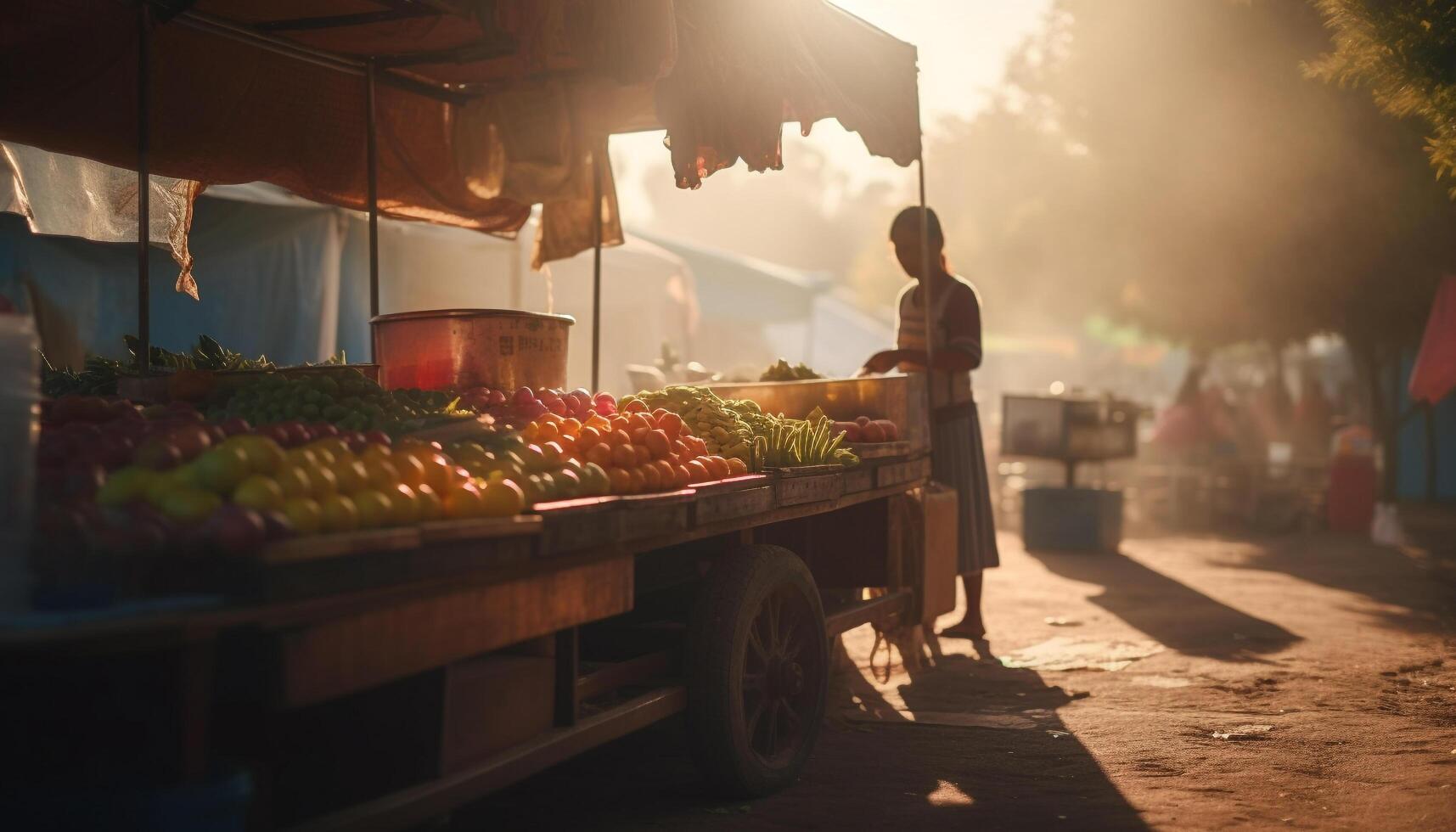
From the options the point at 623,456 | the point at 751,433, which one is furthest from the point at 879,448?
the point at 623,456

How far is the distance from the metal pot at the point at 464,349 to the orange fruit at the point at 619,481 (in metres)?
1.87

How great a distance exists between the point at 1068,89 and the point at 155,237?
1278cm

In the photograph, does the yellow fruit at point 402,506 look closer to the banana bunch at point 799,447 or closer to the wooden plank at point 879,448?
the banana bunch at point 799,447

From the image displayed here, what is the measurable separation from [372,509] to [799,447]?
100 inches

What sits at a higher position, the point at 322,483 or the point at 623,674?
the point at 322,483

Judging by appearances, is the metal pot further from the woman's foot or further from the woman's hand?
the woman's foot

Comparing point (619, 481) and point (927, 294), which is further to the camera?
point (927, 294)

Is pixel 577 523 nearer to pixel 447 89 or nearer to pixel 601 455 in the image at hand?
pixel 601 455

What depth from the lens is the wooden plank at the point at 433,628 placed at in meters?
2.62

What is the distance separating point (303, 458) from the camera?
10.2 feet

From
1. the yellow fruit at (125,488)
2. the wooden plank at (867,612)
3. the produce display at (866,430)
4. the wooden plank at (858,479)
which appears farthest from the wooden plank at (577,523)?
the produce display at (866,430)

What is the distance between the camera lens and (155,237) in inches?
275

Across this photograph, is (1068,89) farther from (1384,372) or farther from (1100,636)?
(1100,636)

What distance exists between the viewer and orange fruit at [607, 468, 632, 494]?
3957 mm
